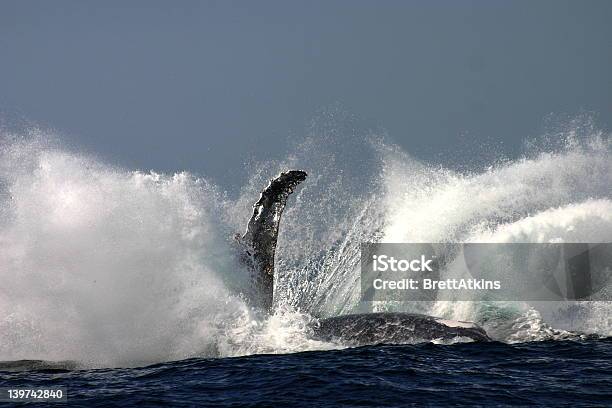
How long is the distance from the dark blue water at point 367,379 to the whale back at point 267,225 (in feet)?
13.2

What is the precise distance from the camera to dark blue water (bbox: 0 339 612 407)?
39.4 feet

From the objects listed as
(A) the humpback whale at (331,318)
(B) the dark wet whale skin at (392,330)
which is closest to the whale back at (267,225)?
(A) the humpback whale at (331,318)

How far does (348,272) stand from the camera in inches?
1117

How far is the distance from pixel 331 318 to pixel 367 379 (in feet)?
18.5

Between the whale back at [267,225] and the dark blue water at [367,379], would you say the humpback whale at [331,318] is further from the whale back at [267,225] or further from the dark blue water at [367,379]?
the dark blue water at [367,379]

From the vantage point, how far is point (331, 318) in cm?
1894

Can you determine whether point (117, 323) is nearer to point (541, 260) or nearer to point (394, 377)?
point (394, 377)

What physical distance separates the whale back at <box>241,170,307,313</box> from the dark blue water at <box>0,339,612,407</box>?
4.01 m

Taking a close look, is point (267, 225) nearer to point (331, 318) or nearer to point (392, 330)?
point (331, 318)

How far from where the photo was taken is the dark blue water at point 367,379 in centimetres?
1201

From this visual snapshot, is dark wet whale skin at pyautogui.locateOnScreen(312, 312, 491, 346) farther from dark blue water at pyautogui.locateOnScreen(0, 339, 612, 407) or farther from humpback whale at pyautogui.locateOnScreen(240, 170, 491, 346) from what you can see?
dark blue water at pyautogui.locateOnScreen(0, 339, 612, 407)

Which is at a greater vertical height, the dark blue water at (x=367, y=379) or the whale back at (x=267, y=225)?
the whale back at (x=267, y=225)

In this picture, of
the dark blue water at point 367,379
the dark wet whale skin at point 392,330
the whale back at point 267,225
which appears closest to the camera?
the dark blue water at point 367,379

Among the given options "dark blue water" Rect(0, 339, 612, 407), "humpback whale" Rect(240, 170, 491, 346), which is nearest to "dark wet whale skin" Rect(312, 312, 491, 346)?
"humpback whale" Rect(240, 170, 491, 346)
